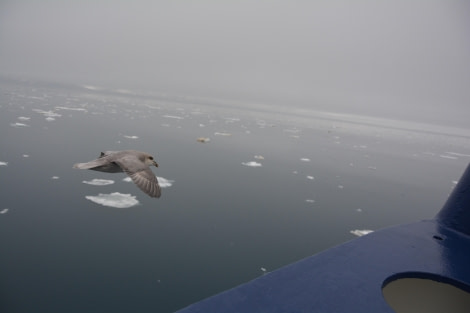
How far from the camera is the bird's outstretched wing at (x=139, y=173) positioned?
3.75 metres

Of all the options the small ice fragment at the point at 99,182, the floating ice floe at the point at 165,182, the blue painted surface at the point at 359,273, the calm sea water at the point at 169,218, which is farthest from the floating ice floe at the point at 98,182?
the blue painted surface at the point at 359,273

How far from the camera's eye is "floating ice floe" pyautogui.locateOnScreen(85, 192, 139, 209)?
8632mm

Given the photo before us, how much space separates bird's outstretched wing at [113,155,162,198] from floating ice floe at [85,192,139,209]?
484 cm

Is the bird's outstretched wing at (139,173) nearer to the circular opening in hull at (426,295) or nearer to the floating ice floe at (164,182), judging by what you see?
the circular opening in hull at (426,295)

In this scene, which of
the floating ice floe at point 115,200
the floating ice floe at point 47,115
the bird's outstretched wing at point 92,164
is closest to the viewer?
the bird's outstretched wing at point 92,164

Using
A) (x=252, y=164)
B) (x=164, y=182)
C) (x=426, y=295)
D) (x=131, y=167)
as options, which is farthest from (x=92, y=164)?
(x=252, y=164)

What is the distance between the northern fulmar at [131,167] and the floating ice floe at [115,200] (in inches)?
180

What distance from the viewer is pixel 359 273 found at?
1570 millimetres

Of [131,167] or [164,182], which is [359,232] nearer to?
[131,167]

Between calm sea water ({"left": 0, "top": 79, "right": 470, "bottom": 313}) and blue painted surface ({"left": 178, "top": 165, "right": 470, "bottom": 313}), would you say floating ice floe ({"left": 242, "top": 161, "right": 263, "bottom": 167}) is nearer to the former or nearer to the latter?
calm sea water ({"left": 0, "top": 79, "right": 470, "bottom": 313})

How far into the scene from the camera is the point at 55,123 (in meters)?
20.8

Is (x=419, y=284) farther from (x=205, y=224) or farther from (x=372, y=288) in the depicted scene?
(x=205, y=224)

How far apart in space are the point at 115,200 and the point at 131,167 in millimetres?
5420

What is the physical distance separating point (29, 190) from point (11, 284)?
4910 mm
